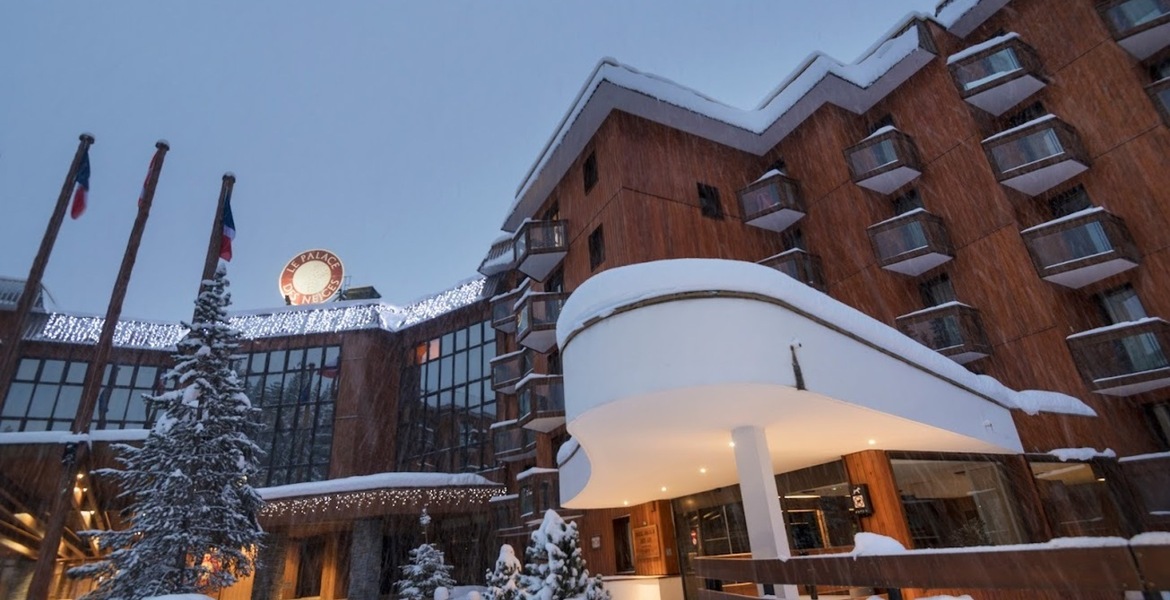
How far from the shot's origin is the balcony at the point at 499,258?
2725cm

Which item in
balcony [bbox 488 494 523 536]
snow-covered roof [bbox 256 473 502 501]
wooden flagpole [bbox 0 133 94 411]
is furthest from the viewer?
snow-covered roof [bbox 256 473 502 501]

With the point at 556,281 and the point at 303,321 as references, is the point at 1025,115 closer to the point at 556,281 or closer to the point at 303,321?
the point at 556,281

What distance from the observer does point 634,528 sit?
16.6 m

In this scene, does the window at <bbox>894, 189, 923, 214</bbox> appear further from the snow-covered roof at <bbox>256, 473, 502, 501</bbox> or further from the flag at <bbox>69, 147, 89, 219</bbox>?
the flag at <bbox>69, 147, 89, 219</bbox>

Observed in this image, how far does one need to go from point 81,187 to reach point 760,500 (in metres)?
21.9

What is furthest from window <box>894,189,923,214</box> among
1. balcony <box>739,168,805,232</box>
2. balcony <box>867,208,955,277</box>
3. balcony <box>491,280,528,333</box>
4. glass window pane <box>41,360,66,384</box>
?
glass window pane <box>41,360,66,384</box>

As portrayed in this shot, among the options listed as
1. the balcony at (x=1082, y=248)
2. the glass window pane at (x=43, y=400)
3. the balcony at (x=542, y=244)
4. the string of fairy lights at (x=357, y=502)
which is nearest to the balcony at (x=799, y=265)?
the balcony at (x=1082, y=248)

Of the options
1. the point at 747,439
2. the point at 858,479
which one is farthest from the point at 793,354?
the point at 858,479

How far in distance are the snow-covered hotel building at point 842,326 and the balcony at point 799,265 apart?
4.1 inches

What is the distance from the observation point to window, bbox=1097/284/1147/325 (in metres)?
14.0

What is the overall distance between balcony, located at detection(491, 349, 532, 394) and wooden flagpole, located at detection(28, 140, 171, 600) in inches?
469

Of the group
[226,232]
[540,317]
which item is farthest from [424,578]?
[226,232]

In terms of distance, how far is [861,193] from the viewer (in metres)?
18.5

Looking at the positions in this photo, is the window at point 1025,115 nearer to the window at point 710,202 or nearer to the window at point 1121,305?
the window at point 1121,305
